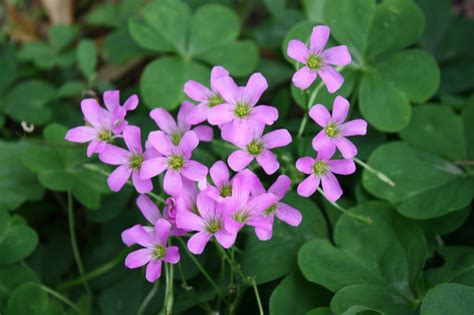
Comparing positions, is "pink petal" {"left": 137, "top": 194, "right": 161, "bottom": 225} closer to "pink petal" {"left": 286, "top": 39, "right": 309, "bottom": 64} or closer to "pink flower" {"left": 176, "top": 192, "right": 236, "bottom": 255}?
"pink flower" {"left": 176, "top": 192, "right": 236, "bottom": 255}

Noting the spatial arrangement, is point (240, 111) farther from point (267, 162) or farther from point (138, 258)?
point (138, 258)

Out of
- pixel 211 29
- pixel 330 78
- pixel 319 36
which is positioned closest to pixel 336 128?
pixel 330 78

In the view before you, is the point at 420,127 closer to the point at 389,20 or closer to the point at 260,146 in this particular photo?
the point at 389,20

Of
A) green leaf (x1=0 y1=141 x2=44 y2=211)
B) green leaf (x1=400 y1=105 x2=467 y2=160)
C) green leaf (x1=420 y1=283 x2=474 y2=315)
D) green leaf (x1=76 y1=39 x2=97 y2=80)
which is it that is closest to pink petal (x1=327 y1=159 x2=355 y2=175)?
green leaf (x1=420 y1=283 x2=474 y2=315)

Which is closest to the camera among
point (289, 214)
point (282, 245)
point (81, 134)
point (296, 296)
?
point (289, 214)

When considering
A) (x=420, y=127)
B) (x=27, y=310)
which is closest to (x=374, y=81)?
(x=420, y=127)
